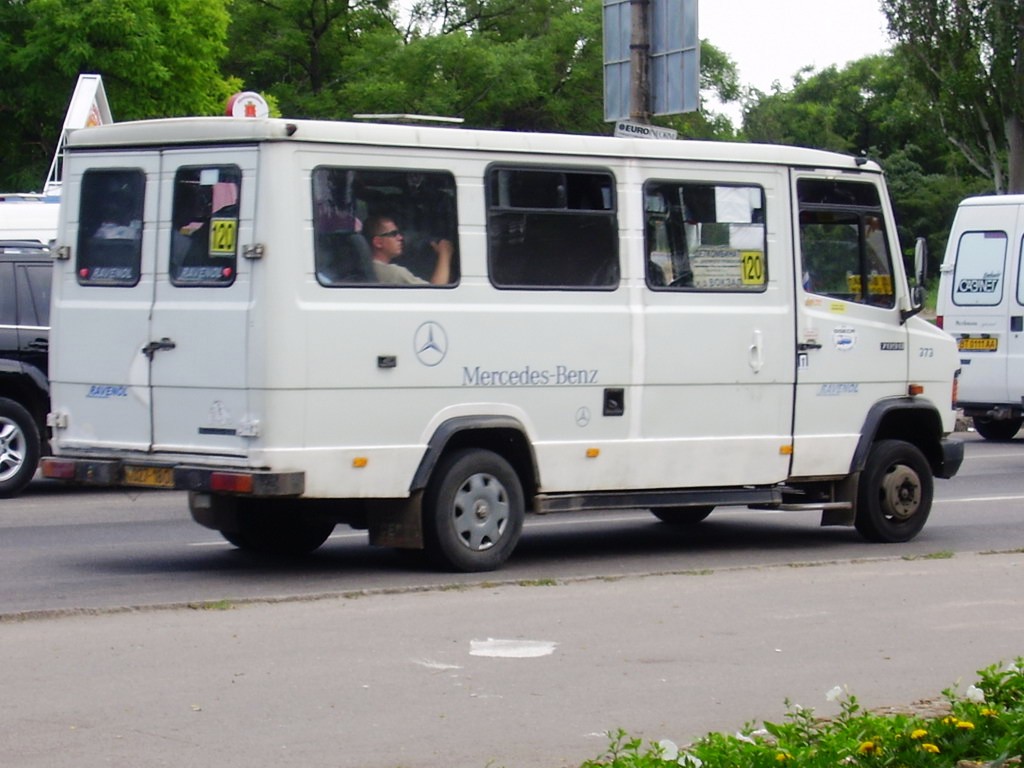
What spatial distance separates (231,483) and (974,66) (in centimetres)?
3627

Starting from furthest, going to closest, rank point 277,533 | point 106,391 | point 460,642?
point 277,533
point 106,391
point 460,642

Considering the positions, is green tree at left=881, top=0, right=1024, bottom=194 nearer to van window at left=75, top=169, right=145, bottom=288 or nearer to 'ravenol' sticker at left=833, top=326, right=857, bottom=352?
'ravenol' sticker at left=833, top=326, right=857, bottom=352

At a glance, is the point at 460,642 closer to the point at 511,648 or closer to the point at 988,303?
the point at 511,648

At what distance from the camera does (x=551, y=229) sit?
1087 centimetres

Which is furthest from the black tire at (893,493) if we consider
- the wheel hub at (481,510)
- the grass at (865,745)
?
the grass at (865,745)

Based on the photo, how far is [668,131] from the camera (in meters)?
17.9

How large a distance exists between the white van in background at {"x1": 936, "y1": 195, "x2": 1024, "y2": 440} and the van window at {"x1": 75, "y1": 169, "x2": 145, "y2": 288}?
44.4 ft

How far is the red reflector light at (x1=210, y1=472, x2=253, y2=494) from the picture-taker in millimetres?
9648

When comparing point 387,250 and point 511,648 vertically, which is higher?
point 387,250

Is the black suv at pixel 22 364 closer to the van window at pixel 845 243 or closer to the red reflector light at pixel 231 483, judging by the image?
the red reflector light at pixel 231 483

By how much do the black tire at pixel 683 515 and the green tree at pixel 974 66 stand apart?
30230 millimetres

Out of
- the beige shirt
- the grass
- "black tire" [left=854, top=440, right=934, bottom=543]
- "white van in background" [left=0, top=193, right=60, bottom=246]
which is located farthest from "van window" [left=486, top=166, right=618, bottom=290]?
"white van in background" [left=0, top=193, right=60, bottom=246]

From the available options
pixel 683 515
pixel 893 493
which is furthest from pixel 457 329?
pixel 683 515

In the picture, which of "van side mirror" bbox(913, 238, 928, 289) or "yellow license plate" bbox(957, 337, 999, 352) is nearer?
"van side mirror" bbox(913, 238, 928, 289)
